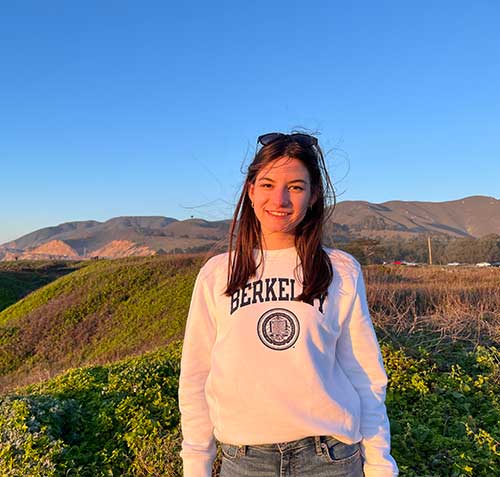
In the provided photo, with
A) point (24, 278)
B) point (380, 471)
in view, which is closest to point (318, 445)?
point (380, 471)

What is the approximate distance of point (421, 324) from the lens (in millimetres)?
6641

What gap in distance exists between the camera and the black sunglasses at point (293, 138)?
196 cm

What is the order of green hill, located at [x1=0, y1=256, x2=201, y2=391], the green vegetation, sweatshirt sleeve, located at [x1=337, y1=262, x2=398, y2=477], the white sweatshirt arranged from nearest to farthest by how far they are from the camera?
the white sweatshirt → sweatshirt sleeve, located at [x1=337, y1=262, x2=398, y2=477] → the green vegetation → green hill, located at [x1=0, y1=256, x2=201, y2=391]

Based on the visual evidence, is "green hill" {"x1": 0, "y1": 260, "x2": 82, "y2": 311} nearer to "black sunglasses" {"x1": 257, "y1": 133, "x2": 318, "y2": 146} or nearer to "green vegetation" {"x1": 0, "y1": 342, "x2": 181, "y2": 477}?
"green vegetation" {"x1": 0, "y1": 342, "x2": 181, "y2": 477}

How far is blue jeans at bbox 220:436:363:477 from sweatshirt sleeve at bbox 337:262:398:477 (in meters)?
0.11

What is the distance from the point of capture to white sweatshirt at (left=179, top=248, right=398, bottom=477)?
66.3 inches

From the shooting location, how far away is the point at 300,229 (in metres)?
1.98

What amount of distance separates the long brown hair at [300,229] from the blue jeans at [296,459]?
50 cm

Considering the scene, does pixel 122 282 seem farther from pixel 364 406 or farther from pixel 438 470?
pixel 364 406

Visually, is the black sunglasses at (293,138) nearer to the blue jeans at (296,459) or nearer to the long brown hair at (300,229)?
the long brown hair at (300,229)

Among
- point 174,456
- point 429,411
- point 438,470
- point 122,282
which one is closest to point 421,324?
point 429,411

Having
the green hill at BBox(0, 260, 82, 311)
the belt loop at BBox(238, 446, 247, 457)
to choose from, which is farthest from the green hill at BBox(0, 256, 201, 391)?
the belt loop at BBox(238, 446, 247, 457)

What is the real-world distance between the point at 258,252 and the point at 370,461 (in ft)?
2.81

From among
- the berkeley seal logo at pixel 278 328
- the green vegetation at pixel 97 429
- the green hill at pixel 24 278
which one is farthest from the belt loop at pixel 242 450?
the green hill at pixel 24 278
